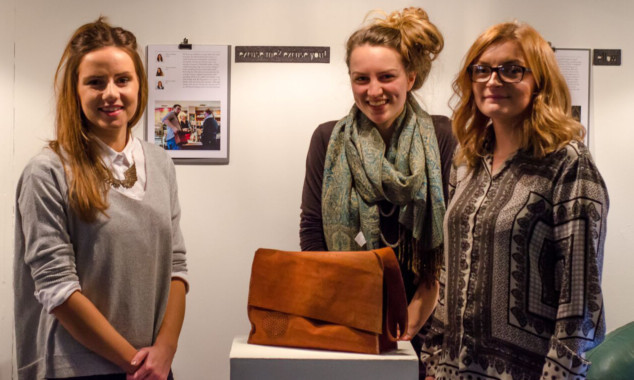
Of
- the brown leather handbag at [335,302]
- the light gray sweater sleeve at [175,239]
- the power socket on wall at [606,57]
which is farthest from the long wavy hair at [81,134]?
the power socket on wall at [606,57]

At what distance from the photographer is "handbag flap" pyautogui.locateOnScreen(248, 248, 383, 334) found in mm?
1492

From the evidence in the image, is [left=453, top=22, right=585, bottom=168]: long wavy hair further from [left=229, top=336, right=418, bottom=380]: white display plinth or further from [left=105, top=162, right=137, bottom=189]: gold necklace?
[left=105, top=162, right=137, bottom=189]: gold necklace

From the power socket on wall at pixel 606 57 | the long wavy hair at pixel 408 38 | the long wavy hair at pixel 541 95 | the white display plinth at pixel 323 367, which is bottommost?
the white display plinth at pixel 323 367

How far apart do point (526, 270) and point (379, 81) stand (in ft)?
2.83

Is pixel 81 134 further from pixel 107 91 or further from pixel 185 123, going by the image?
pixel 185 123

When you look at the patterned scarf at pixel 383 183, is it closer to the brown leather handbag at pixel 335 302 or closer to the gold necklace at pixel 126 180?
the brown leather handbag at pixel 335 302

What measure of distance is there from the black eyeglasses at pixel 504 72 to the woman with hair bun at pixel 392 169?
0.49 meters

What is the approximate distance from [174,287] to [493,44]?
1.12 meters

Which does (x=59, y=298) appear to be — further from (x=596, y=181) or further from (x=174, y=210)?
(x=596, y=181)

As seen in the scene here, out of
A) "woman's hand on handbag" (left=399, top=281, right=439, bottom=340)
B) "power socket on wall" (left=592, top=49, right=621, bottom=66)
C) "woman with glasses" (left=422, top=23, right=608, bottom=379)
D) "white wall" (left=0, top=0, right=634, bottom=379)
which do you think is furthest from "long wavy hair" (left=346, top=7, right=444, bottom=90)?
"power socket on wall" (left=592, top=49, right=621, bottom=66)

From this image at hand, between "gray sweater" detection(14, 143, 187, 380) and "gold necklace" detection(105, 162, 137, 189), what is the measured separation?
0.04 metres

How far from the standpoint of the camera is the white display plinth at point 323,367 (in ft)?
4.76

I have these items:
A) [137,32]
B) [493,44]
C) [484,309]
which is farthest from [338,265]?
[137,32]

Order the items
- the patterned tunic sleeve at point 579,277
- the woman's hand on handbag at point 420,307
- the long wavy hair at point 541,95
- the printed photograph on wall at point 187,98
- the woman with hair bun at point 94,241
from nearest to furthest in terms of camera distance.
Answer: the patterned tunic sleeve at point 579,277, the long wavy hair at point 541,95, the woman with hair bun at point 94,241, the woman's hand on handbag at point 420,307, the printed photograph on wall at point 187,98
